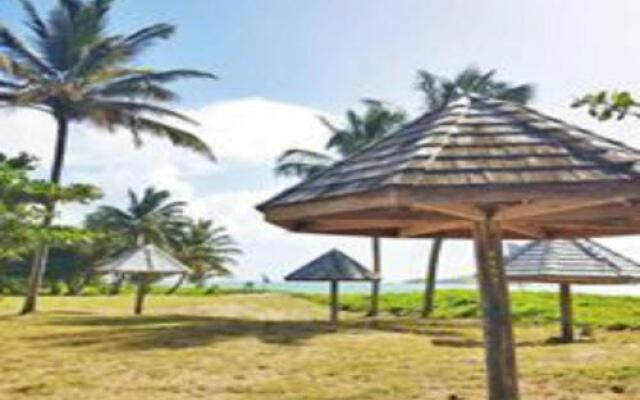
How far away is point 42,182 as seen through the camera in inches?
746

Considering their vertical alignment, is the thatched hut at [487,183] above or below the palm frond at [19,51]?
below

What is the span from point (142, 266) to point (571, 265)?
1447cm

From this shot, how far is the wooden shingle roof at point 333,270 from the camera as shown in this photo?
24469 millimetres

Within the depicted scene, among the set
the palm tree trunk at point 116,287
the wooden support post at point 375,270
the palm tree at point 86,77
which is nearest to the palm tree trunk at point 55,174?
the palm tree at point 86,77

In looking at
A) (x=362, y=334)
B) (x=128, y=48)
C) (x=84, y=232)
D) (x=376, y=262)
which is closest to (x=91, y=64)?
(x=128, y=48)

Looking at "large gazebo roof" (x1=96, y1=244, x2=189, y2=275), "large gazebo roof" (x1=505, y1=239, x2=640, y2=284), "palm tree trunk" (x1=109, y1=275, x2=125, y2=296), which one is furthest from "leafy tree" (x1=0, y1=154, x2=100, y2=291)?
"palm tree trunk" (x1=109, y1=275, x2=125, y2=296)

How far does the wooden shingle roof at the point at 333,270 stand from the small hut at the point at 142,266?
202 inches

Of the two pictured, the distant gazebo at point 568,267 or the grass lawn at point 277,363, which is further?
the distant gazebo at point 568,267

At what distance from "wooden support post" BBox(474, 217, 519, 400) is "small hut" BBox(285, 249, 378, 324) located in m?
17.1

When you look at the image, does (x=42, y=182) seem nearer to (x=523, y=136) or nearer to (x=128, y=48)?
(x=128, y=48)

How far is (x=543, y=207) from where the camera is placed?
6.21 m

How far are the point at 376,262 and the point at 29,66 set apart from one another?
1630 cm

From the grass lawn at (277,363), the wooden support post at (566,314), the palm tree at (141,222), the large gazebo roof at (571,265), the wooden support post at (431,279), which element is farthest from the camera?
the palm tree at (141,222)

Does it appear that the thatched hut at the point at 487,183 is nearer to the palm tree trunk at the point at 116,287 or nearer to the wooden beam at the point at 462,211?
the wooden beam at the point at 462,211
